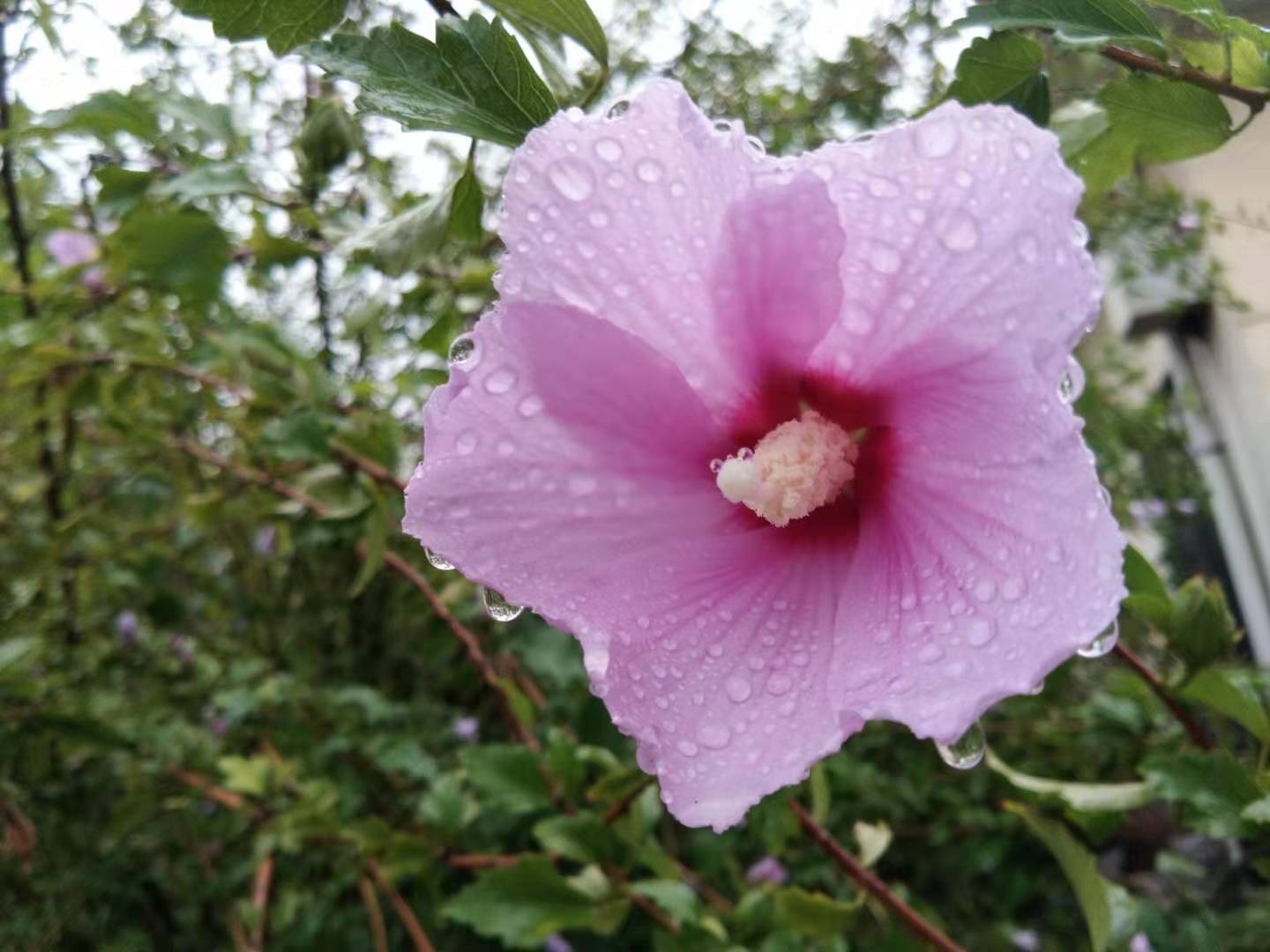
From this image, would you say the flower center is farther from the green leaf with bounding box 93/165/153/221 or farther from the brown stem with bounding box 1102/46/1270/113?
the green leaf with bounding box 93/165/153/221

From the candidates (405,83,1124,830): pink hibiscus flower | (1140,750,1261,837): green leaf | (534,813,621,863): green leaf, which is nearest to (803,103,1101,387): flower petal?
(405,83,1124,830): pink hibiscus flower

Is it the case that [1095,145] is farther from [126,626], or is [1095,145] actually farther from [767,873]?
[126,626]

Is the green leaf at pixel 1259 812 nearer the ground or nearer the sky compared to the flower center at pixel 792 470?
nearer the ground

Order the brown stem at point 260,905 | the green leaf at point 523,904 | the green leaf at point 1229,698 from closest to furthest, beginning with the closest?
1. the green leaf at point 1229,698
2. the green leaf at point 523,904
3. the brown stem at point 260,905

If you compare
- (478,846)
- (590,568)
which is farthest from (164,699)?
(590,568)

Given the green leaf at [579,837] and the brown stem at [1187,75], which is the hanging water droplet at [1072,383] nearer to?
the brown stem at [1187,75]

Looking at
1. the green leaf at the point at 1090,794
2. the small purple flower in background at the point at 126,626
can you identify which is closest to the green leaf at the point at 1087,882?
the green leaf at the point at 1090,794
